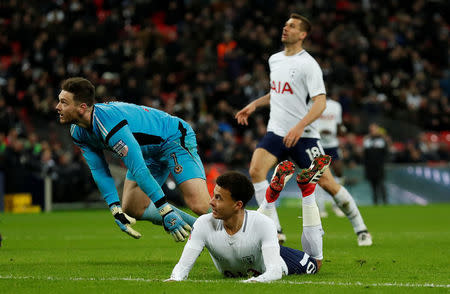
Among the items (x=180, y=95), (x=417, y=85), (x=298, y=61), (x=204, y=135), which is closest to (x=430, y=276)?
(x=298, y=61)

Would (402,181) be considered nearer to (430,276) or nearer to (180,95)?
(180,95)

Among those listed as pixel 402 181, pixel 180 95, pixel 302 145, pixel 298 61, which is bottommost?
pixel 402 181

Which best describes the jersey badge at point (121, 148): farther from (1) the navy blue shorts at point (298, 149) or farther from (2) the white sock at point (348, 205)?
(2) the white sock at point (348, 205)

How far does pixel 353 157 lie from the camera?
82.2 ft

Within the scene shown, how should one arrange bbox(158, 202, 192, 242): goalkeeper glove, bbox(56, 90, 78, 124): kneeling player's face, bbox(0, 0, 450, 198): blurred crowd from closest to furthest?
bbox(158, 202, 192, 242): goalkeeper glove < bbox(56, 90, 78, 124): kneeling player's face < bbox(0, 0, 450, 198): blurred crowd

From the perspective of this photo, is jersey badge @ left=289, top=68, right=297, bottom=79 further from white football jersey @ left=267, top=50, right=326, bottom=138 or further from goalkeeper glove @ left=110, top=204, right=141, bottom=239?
goalkeeper glove @ left=110, top=204, right=141, bottom=239

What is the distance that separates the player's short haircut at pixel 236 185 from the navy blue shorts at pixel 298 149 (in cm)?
323

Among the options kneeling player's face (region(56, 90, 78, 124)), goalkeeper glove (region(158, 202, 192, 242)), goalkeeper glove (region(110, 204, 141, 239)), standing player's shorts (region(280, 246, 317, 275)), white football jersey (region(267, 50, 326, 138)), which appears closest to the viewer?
goalkeeper glove (region(158, 202, 192, 242))

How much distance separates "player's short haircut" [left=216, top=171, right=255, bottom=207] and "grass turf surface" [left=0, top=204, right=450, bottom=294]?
2.32ft

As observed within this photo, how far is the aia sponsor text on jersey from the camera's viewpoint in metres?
10.1

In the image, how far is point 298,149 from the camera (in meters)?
9.78

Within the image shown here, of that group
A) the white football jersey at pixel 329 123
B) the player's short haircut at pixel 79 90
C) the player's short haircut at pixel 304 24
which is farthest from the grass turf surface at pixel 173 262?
the player's short haircut at pixel 304 24

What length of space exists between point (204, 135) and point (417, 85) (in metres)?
9.01

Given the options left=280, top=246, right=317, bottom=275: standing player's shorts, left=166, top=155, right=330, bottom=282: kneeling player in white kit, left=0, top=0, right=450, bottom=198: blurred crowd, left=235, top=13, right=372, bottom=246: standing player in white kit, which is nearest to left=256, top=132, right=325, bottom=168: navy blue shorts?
left=235, top=13, right=372, bottom=246: standing player in white kit
